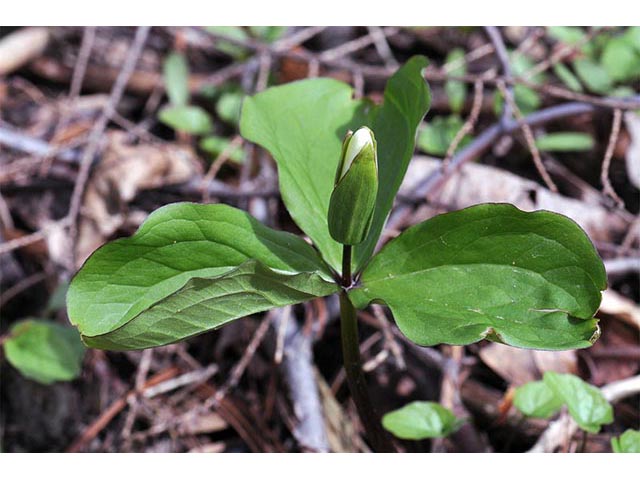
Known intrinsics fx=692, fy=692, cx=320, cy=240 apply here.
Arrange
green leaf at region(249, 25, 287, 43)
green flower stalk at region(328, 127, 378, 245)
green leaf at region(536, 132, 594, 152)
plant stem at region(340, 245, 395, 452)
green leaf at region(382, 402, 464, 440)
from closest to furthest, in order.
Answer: green flower stalk at region(328, 127, 378, 245) < plant stem at region(340, 245, 395, 452) < green leaf at region(382, 402, 464, 440) < green leaf at region(536, 132, 594, 152) < green leaf at region(249, 25, 287, 43)

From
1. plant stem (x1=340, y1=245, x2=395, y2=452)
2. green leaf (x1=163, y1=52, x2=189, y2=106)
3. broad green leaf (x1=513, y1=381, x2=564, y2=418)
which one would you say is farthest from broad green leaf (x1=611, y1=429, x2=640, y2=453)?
green leaf (x1=163, y1=52, x2=189, y2=106)

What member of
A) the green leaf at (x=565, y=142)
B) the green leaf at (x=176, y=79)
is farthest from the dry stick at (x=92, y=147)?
the green leaf at (x=565, y=142)

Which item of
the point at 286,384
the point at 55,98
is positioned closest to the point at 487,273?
the point at 286,384

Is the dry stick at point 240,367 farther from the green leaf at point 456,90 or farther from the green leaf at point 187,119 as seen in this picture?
the green leaf at point 456,90

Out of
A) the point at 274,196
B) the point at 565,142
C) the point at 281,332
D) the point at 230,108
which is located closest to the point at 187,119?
the point at 230,108

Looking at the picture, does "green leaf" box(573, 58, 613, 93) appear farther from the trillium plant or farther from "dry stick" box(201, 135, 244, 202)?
the trillium plant
